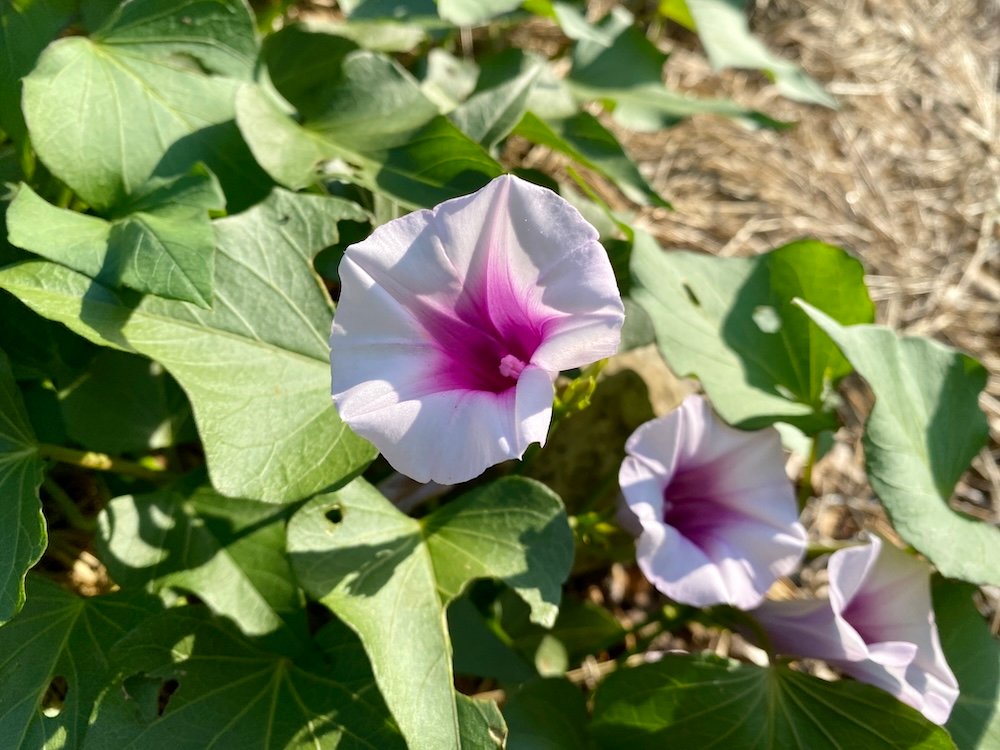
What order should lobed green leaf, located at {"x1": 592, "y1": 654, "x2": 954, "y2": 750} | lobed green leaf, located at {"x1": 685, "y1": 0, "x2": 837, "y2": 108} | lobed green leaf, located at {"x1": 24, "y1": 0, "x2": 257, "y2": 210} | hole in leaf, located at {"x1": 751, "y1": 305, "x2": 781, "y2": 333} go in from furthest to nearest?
lobed green leaf, located at {"x1": 685, "y1": 0, "x2": 837, "y2": 108} → hole in leaf, located at {"x1": 751, "y1": 305, "x2": 781, "y2": 333} → lobed green leaf, located at {"x1": 592, "y1": 654, "x2": 954, "y2": 750} → lobed green leaf, located at {"x1": 24, "y1": 0, "x2": 257, "y2": 210}

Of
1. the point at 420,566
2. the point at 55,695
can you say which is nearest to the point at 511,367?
the point at 420,566

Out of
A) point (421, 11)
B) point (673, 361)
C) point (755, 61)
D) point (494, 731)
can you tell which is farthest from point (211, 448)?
point (755, 61)

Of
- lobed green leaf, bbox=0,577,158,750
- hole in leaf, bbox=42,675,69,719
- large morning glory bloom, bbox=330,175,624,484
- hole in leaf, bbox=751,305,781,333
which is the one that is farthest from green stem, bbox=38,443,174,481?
hole in leaf, bbox=751,305,781,333

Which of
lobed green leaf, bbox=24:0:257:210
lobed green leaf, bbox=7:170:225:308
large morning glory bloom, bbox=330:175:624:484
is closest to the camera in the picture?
large morning glory bloom, bbox=330:175:624:484

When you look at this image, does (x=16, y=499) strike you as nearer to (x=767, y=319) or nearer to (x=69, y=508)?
(x=69, y=508)

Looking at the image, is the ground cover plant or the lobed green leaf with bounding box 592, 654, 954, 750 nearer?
the ground cover plant

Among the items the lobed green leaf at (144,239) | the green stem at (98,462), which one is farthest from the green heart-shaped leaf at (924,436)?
the green stem at (98,462)

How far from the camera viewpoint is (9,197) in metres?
1.17

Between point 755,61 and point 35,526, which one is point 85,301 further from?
point 755,61

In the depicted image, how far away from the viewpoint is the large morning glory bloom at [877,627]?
3.85ft

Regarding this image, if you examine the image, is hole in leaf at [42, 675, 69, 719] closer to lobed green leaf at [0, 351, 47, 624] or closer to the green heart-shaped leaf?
lobed green leaf at [0, 351, 47, 624]

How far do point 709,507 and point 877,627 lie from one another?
27 cm

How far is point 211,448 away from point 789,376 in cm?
84

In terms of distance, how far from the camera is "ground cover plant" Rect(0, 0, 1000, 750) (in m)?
0.95
